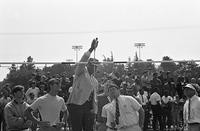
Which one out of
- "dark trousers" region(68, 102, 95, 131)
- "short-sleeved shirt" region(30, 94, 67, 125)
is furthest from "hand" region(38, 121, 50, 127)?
"dark trousers" region(68, 102, 95, 131)

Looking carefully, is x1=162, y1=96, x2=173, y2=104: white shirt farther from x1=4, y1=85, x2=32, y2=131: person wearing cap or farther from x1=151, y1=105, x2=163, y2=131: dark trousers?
x1=4, y1=85, x2=32, y2=131: person wearing cap

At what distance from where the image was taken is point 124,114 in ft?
26.0

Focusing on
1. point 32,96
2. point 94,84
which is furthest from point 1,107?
point 94,84

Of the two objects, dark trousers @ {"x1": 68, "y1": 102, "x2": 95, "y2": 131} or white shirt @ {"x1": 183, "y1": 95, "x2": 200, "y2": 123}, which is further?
white shirt @ {"x1": 183, "y1": 95, "x2": 200, "y2": 123}

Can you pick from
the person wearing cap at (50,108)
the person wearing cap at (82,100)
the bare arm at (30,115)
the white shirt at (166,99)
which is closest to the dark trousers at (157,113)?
the white shirt at (166,99)

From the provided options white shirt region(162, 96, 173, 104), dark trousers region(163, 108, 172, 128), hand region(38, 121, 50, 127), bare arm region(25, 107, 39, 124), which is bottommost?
dark trousers region(163, 108, 172, 128)

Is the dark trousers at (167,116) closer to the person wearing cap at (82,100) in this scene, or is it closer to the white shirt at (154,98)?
the white shirt at (154,98)

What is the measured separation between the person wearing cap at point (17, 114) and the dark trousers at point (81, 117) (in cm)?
98

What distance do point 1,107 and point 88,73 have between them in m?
6.99

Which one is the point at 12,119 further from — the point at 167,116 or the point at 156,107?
the point at 167,116

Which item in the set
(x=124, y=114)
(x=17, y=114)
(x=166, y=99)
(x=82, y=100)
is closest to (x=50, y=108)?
(x=17, y=114)

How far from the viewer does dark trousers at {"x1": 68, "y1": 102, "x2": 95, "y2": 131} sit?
28.7ft

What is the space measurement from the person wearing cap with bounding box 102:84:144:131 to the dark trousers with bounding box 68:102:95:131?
2.64ft

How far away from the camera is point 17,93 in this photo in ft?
26.8
